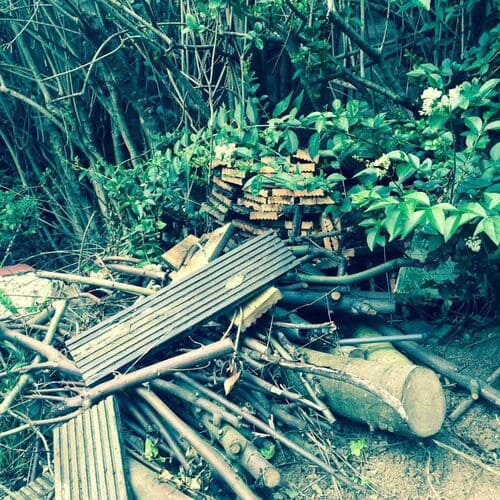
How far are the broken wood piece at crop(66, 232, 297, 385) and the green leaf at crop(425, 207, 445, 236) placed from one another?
1056mm

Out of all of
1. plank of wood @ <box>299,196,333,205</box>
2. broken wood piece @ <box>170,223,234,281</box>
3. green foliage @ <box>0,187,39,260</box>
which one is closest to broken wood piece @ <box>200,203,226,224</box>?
broken wood piece @ <box>170,223,234,281</box>

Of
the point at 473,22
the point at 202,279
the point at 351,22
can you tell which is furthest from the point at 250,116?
the point at 473,22

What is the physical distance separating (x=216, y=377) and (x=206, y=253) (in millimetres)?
911

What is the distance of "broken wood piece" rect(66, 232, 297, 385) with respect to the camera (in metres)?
2.66

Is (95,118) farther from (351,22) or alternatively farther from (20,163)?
(351,22)

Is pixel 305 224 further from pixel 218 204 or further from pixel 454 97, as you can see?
pixel 454 97

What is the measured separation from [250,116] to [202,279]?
117 centimetres

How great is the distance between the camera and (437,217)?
6.16ft

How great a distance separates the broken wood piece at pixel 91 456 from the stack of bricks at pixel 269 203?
150cm

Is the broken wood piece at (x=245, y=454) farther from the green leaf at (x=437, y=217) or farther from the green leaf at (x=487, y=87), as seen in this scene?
the green leaf at (x=487, y=87)

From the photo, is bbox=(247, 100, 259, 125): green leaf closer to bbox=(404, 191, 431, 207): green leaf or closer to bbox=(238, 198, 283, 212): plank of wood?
bbox=(238, 198, 283, 212): plank of wood

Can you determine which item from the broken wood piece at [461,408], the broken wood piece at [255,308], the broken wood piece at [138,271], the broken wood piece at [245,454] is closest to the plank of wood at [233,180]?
the broken wood piece at [138,271]

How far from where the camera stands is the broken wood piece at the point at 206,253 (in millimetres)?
3155

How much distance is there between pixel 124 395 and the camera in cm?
262
